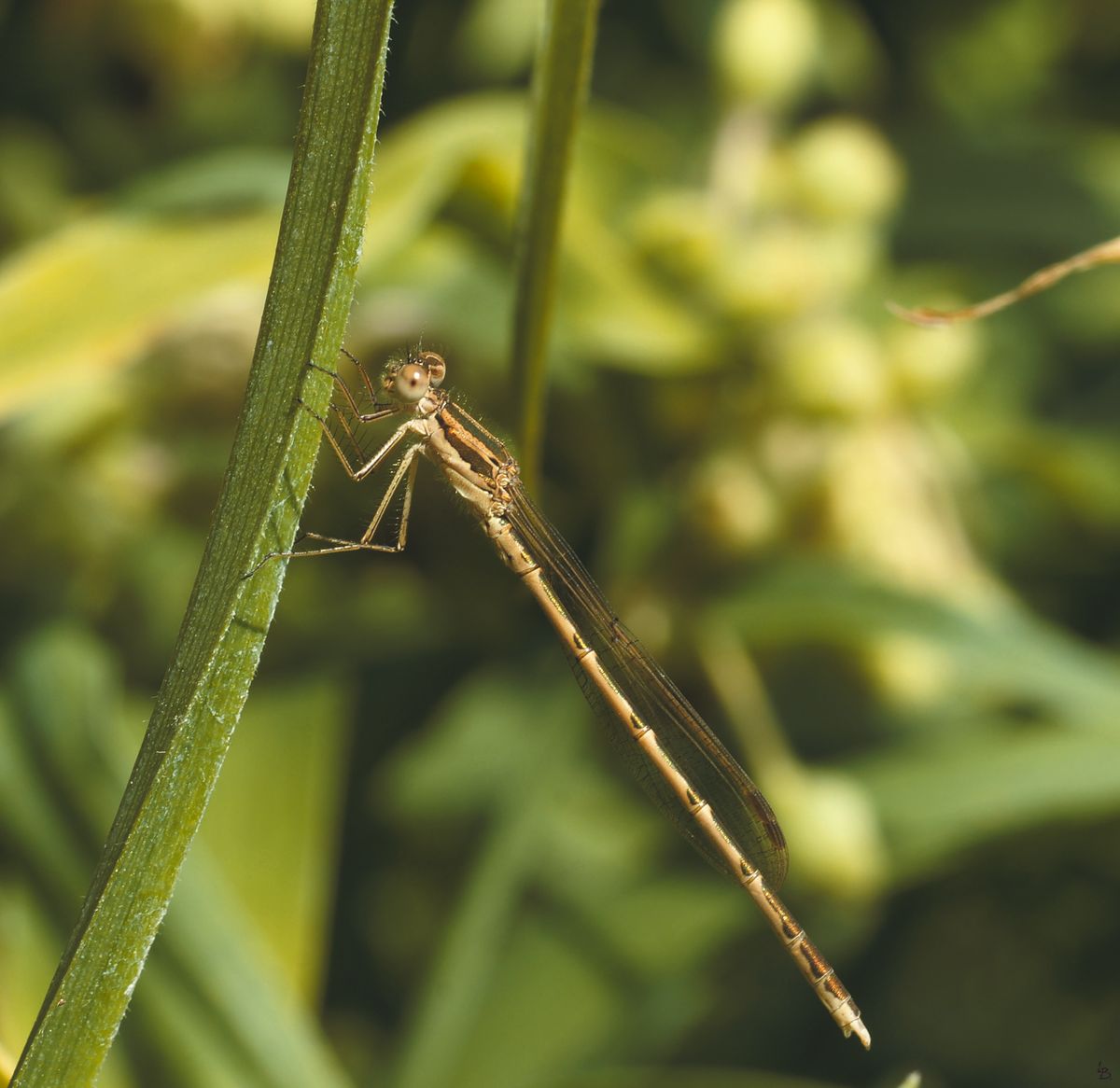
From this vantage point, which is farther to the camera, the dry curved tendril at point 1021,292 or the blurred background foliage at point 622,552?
the blurred background foliage at point 622,552

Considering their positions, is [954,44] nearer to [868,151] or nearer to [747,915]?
[868,151]

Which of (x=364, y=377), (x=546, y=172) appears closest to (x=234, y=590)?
(x=546, y=172)

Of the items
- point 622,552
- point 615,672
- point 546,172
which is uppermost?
point 546,172

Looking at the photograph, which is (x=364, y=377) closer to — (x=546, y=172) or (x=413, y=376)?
(x=413, y=376)

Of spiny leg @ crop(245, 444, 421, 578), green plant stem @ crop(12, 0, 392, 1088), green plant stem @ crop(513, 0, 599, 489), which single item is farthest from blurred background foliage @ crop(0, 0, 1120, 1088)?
green plant stem @ crop(12, 0, 392, 1088)

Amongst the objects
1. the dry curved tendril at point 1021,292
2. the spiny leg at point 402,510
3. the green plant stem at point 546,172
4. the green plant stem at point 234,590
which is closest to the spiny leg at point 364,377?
the spiny leg at point 402,510

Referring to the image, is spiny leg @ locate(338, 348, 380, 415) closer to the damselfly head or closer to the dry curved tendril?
the damselfly head

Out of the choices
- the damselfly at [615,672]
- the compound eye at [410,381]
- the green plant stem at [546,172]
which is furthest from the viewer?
the damselfly at [615,672]

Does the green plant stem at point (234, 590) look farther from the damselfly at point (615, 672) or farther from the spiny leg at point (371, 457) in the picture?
the damselfly at point (615, 672)
